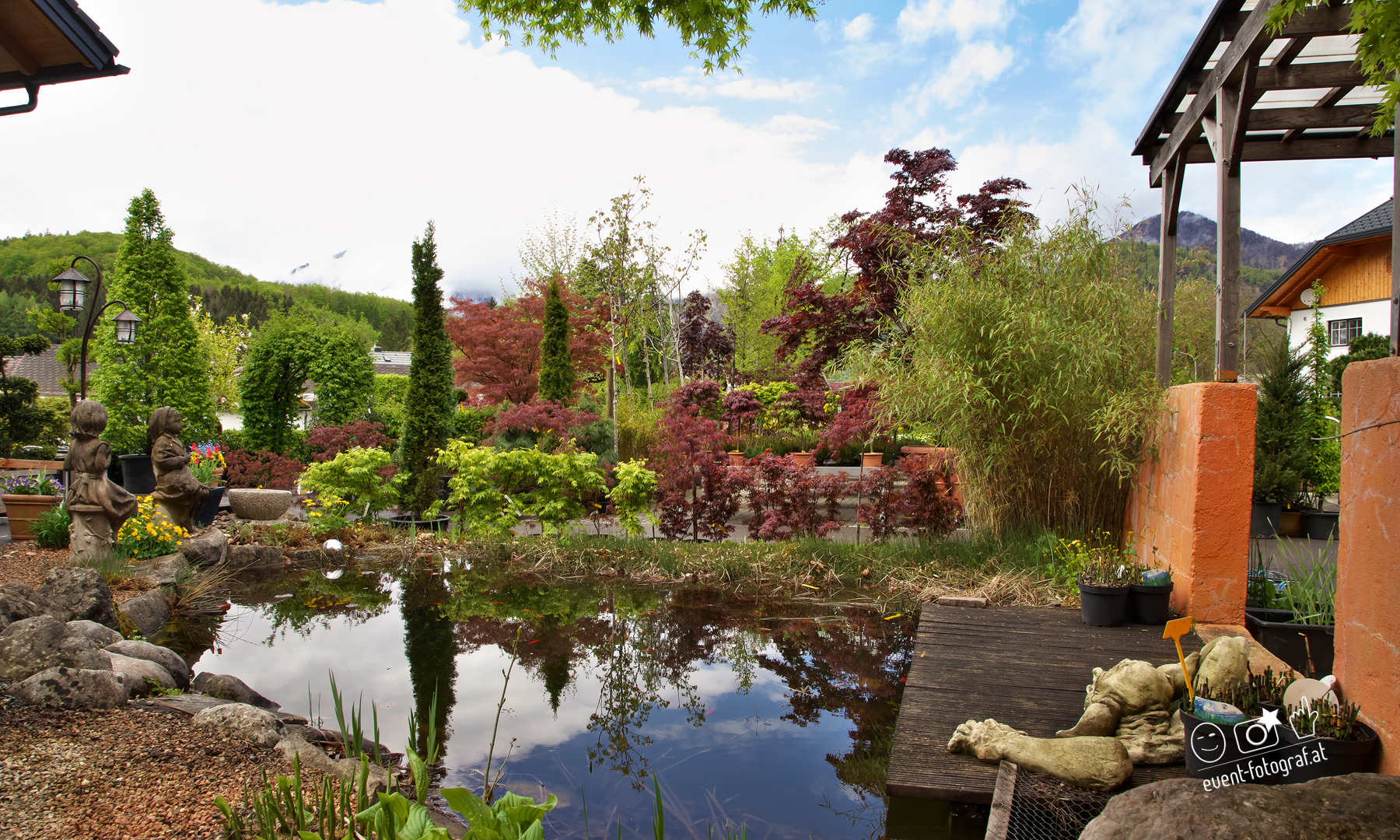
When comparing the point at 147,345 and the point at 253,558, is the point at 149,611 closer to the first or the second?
the point at 253,558

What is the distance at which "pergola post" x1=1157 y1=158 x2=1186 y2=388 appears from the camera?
15.6 ft

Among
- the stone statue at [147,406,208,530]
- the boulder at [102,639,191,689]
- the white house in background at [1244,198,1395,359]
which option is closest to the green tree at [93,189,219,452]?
the stone statue at [147,406,208,530]

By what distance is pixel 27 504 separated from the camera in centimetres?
676

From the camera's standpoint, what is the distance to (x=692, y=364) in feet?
64.3

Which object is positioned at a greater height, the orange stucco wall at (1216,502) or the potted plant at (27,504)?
the orange stucco wall at (1216,502)

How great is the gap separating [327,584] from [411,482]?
256cm

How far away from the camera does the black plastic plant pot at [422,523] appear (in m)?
8.08

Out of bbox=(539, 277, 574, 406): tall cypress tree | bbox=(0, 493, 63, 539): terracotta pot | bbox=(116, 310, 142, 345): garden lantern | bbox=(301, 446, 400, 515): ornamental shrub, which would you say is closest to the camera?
bbox=(0, 493, 63, 539): terracotta pot

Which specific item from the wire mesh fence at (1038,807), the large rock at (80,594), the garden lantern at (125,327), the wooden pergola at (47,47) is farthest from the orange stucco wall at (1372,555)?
the garden lantern at (125,327)

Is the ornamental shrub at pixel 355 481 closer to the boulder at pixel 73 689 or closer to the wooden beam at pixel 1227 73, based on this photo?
the boulder at pixel 73 689

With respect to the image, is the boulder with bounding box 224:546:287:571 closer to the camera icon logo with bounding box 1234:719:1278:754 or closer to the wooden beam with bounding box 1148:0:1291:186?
the camera icon logo with bounding box 1234:719:1278:754

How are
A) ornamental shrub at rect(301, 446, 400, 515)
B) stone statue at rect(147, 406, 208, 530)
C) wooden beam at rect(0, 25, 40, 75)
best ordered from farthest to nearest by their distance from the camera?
ornamental shrub at rect(301, 446, 400, 515) < stone statue at rect(147, 406, 208, 530) < wooden beam at rect(0, 25, 40, 75)

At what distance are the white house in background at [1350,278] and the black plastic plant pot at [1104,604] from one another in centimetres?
1313

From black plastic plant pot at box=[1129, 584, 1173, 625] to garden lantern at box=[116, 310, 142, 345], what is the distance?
11.5m
